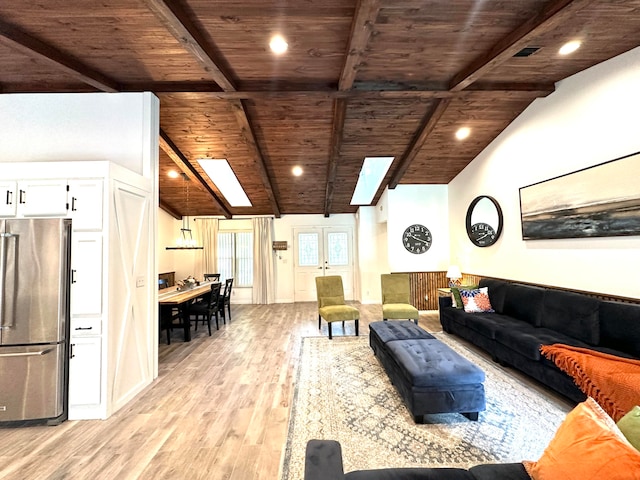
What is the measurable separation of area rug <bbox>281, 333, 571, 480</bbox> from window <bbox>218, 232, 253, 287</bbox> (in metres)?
5.56

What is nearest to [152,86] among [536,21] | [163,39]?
[163,39]

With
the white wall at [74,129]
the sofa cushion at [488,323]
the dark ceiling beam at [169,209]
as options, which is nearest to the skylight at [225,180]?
the dark ceiling beam at [169,209]

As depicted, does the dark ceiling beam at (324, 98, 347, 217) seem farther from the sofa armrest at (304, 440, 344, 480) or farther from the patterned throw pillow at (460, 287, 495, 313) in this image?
the sofa armrest at (304, 440, 344, 480)

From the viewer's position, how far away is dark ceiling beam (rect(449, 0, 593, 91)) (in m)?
2.39

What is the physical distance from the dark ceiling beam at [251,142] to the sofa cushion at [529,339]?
14.1 feet

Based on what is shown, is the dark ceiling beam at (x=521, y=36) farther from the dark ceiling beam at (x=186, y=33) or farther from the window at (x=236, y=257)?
the window at (x=236, y=257)

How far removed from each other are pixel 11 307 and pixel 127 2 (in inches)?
108

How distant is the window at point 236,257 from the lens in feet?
28.4

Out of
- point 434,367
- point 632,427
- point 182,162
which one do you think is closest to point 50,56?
point 182,162

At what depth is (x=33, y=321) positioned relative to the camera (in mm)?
2611

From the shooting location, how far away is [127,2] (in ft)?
7.99

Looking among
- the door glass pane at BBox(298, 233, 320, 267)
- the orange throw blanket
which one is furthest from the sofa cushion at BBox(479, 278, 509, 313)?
the door glass pane at BBox(298, 233, 320, 267)

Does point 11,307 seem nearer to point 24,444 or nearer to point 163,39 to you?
point 24,444

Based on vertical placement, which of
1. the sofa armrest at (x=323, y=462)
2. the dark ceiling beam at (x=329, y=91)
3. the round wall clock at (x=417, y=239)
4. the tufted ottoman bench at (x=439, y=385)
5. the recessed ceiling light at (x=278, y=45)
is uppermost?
the recessed ceiling light at (x=278, y=45)
